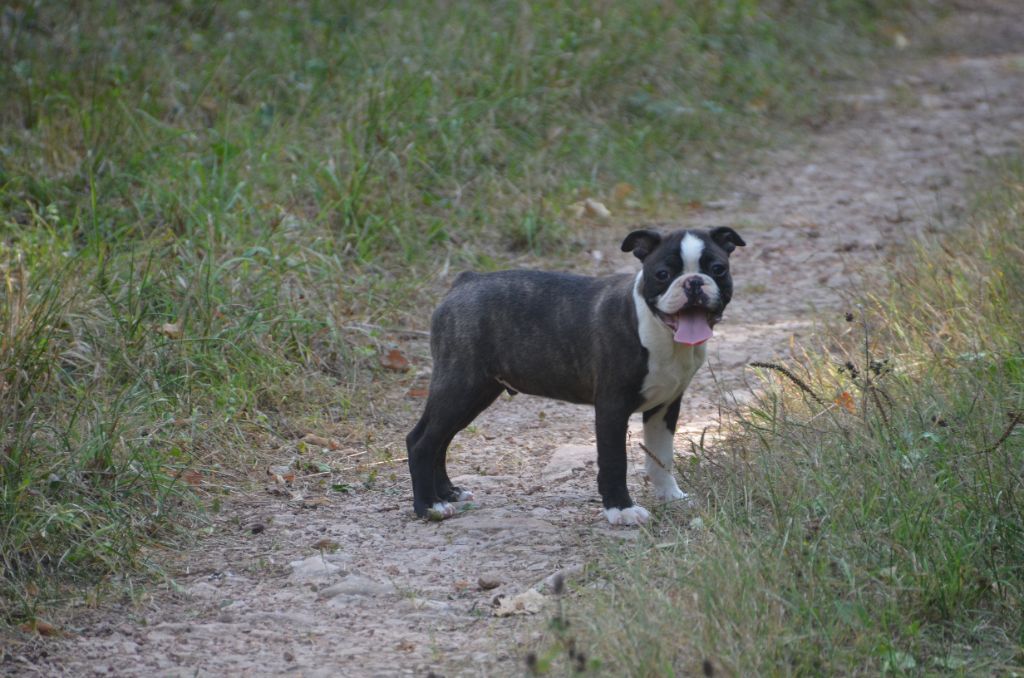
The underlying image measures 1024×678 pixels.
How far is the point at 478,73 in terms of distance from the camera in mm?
10859

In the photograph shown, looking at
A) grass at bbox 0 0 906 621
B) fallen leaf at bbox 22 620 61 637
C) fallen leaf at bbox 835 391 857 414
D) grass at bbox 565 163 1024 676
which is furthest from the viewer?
fallen leaf at bbox 835 391 857 414


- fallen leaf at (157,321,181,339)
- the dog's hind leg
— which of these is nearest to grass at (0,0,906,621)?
fallen leaf at (157,321,181,339)

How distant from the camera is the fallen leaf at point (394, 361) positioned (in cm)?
764

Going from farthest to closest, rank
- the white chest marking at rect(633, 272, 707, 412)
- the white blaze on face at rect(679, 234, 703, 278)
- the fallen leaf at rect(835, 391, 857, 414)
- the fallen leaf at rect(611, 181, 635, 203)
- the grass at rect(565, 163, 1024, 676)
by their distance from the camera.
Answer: the fallen leaf at rect(611, 181, 635, 203) < the fallen leaf at rect(835, 391, 857, 414) < the white chest marking at rect(633, 272, 707, 412) < the white blaze on face at rect(679, 234, 703, 278) < the grass at rect(565, 163, 1024, 676)

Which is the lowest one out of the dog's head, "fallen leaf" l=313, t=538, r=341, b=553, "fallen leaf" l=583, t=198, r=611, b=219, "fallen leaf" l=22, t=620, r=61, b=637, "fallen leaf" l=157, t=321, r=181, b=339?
"fallen leaf" l=313, t=538, r=341, b=553

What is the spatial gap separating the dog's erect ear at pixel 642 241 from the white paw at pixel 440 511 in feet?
4.78

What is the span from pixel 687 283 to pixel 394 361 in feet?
10.1

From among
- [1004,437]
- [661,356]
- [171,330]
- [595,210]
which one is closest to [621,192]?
[595,210]

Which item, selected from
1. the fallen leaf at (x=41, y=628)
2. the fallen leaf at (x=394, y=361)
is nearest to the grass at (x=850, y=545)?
the fallen leaf at (x=41, y=628)

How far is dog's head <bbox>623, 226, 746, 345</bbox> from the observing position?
16.4 feet

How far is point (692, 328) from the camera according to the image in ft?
16.5

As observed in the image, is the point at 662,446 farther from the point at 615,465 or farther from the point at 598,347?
the point at 598,347

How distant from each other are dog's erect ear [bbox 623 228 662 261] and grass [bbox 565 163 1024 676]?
937 mm

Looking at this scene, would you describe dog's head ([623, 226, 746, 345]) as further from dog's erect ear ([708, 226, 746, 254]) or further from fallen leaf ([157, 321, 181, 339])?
fallen leaf ([157, 321, 181, 339])
